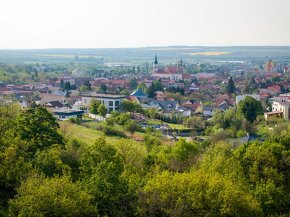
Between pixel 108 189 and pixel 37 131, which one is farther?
pixel 37 131

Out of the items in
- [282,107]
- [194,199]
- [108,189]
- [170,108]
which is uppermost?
[108,189]

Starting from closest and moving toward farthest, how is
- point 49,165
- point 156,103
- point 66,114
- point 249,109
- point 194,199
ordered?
point 194,199
point 49,165
point 66,114
point 249,109
point 156,103

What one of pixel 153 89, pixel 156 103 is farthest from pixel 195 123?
pixel 153 89

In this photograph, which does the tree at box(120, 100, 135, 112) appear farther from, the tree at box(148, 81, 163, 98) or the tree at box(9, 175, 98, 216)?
the tree at box(9, 175, 98, 216)

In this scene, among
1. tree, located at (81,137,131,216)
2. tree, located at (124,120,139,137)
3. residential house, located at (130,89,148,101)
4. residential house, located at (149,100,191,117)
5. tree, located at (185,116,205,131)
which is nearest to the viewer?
tree, located at (81,137,131,216)

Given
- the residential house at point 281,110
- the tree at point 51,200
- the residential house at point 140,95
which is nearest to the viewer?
the tree at point 51,200

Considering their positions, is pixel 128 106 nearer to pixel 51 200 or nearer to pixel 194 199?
pixel 194 199

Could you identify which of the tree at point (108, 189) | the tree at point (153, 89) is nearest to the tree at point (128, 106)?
the tree at point (153, 89)

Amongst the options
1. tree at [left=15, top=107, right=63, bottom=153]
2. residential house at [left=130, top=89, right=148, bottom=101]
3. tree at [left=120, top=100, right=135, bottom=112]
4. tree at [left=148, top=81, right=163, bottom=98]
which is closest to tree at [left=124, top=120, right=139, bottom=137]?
tree at [left=120, top=100, right=135, bottom=112]

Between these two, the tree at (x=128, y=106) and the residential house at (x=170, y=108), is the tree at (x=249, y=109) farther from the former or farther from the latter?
the tree at (x=128, y=106)
